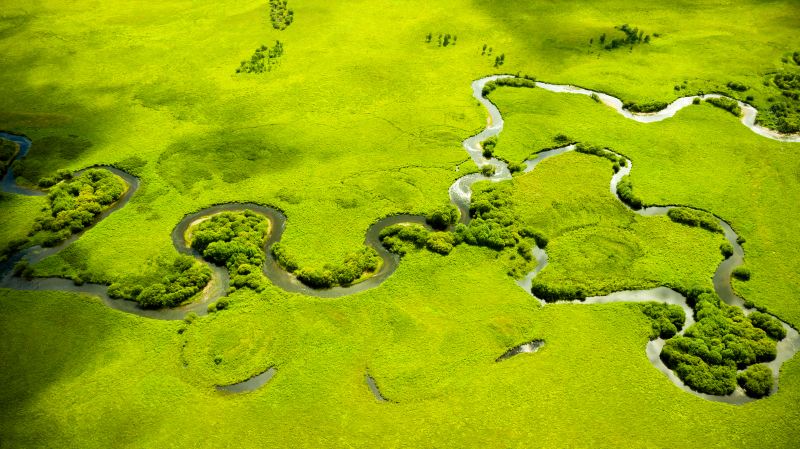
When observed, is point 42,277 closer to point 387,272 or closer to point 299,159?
point 299,159

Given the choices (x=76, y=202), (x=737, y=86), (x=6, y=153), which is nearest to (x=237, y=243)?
(x=76, y=202)

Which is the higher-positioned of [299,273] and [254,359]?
[299,273]

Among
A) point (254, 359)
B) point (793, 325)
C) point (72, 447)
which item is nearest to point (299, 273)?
point (254, 359)

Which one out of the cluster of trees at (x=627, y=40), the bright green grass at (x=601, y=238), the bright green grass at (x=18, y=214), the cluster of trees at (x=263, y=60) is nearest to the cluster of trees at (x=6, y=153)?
the bright green grass at (x=18, y=214)

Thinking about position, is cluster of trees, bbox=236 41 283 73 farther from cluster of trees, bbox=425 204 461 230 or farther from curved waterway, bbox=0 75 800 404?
cluster of trees, bbox=425 204 461 230

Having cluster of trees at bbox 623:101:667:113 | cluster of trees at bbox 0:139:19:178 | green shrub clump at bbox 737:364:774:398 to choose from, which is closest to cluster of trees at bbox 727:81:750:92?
cluster of trees at bbox 623:101:667:113
